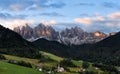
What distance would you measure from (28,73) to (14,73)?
51.6 ft

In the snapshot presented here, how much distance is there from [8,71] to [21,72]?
10.2 m

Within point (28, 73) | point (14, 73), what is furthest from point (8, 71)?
point (28, 73)

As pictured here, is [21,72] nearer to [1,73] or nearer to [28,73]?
[28,73]

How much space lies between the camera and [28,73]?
199000mm

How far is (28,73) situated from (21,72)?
600cm

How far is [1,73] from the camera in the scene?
176 m

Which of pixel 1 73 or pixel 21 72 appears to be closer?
pixel 1 73

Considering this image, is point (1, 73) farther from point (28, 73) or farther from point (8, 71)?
point (28, 73)

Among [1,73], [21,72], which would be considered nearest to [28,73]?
[21,72]

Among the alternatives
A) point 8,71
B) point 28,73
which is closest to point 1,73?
point 8,71

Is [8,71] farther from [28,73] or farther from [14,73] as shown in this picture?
[28,73]

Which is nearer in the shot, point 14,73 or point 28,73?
point 14,73

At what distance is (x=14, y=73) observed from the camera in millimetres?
184250

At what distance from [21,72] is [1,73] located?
19141 mm
